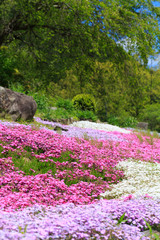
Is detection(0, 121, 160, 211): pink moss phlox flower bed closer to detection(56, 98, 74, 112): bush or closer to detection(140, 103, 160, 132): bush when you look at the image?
detection(56, 98, 74, 112): bush

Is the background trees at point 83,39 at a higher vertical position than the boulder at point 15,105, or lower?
higher

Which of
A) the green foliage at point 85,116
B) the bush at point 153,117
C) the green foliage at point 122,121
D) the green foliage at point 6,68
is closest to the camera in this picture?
the green foliage at point 6,68

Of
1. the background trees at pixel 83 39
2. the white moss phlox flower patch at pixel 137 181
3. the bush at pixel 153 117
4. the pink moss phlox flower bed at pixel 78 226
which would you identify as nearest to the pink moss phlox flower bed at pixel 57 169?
the white moss phlox flower patch at pixel 137 181

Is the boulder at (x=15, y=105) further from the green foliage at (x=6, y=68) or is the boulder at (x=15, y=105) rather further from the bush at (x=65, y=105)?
Answer: the green foliage at (x=6, y=68)

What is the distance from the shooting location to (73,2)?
12867 millimetres

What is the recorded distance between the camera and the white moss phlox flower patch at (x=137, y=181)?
5.91m

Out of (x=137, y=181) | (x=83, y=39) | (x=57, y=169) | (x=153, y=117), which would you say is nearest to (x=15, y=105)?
(x=57, y=169)

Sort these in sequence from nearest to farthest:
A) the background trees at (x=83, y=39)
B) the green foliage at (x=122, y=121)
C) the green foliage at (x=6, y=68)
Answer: the background trees at (x=83, y=39), the green foliage at (x=6, y=68), the green foliage at (x=122, y=121)

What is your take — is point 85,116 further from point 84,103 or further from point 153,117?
point 153,117

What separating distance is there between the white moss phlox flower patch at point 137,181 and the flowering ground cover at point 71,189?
22mm

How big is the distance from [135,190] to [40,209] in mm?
2928

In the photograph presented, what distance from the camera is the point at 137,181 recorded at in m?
6.83

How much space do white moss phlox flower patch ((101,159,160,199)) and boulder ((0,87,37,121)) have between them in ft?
19.1

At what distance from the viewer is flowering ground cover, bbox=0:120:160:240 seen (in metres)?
3.07
